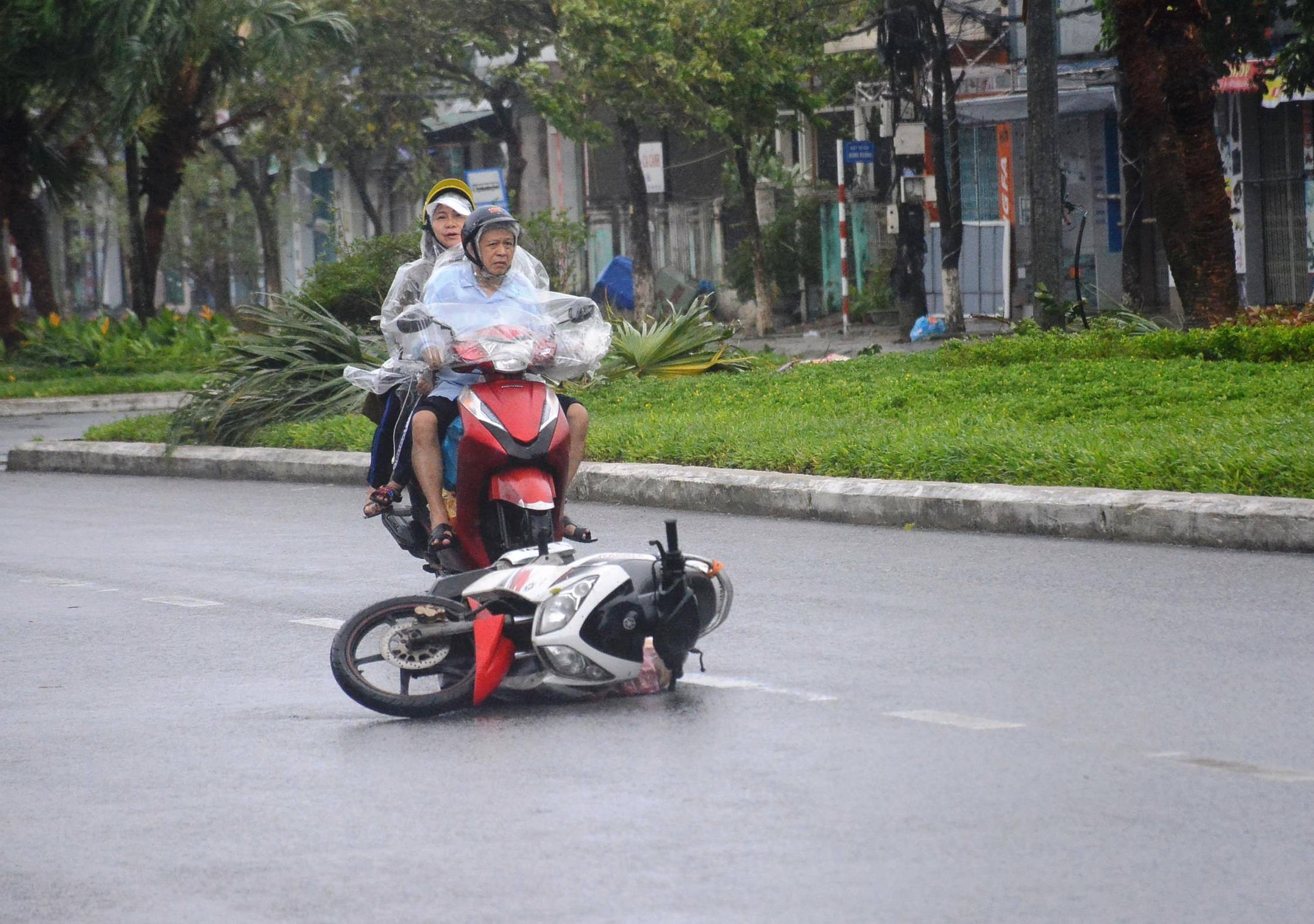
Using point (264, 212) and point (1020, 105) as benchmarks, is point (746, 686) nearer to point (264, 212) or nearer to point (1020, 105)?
point (1020, 105)

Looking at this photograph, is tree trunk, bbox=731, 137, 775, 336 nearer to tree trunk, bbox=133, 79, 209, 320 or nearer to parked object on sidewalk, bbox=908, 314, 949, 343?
parked object on sidewalk, bbox=908, 314, 949, 343

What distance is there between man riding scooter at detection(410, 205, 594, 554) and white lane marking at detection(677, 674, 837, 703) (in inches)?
29.7

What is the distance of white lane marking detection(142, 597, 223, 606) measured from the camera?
904 cm

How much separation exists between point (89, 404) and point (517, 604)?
19992 mm

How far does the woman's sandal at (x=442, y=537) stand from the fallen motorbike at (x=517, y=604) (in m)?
0.05

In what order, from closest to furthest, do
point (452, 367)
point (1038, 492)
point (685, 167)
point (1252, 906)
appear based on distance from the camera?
point (1252, 906) < point (452, 367) < point (1038, 492) < point (685, 167)

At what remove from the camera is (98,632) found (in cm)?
840

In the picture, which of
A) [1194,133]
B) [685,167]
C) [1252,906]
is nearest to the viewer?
[1252,906]

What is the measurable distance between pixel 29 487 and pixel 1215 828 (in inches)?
477

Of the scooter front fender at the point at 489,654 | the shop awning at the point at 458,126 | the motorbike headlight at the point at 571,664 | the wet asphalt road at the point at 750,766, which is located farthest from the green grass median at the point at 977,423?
the shop awning at the point at 458,126

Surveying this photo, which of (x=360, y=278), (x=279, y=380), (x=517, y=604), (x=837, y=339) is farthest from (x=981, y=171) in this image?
(x=517, y=604)

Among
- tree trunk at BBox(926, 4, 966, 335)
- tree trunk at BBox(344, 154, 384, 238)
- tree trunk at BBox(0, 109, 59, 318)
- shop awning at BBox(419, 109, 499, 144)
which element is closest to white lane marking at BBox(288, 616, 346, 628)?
tree trunk at BBox(926, 4, 966, 335)

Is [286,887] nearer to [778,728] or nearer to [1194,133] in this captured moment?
[778,728]

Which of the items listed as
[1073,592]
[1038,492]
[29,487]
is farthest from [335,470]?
[1073,592]
